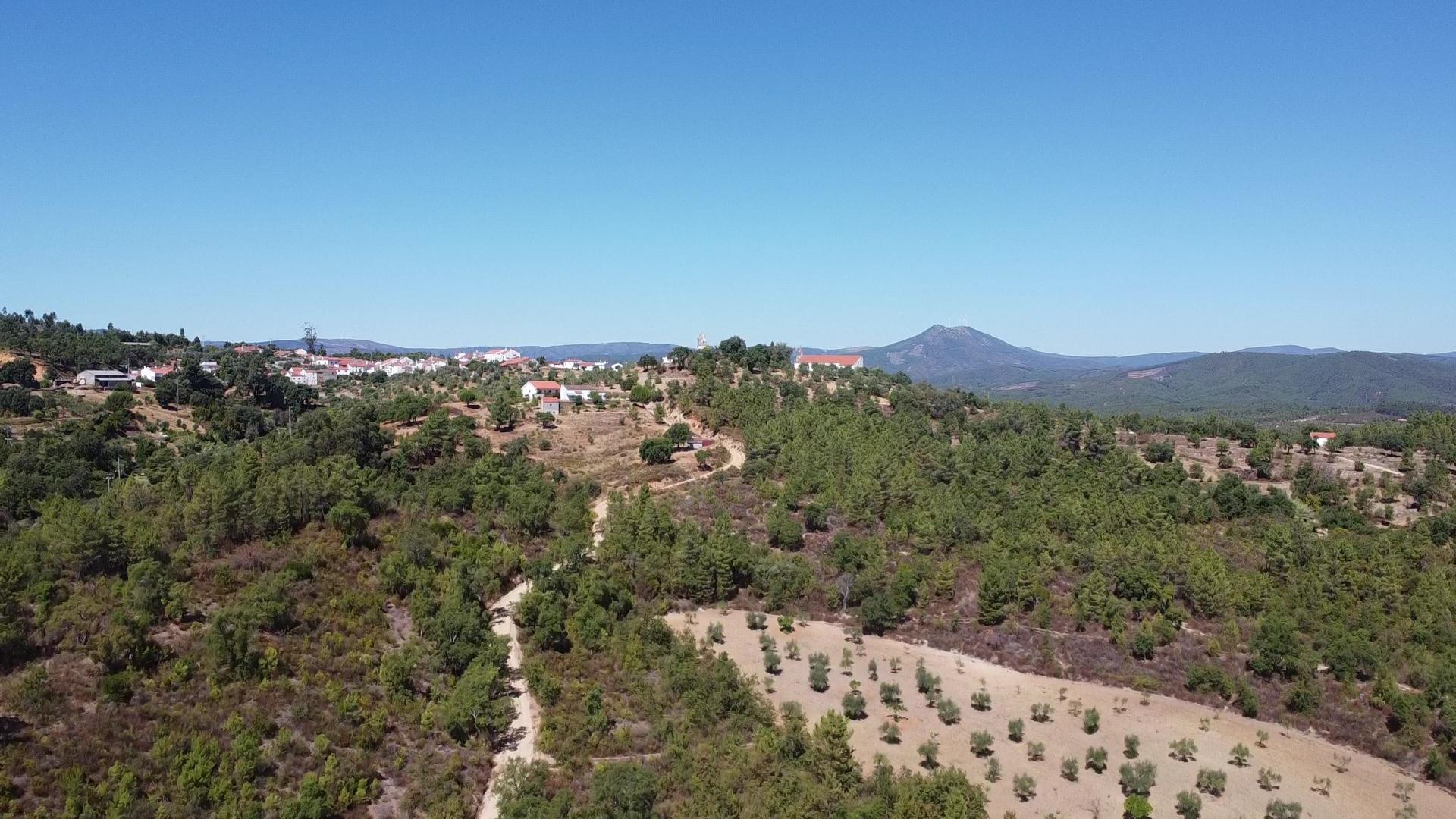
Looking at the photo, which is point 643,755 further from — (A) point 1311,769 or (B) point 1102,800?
(A) point 1311,769

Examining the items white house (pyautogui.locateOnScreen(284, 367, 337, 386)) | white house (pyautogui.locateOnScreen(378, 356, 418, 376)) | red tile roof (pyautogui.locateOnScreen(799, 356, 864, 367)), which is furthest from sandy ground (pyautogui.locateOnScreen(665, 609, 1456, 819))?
white house (pyautogui.locateOnScreen(378, 356, 418, 376))

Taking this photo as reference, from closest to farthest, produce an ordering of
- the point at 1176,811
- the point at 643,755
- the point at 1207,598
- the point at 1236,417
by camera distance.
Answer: the point at 1176,811 < the point at 643,755 < the point at 1207,598 < the point at 1236,417

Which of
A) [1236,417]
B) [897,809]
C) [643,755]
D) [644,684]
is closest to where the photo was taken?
[897,809]

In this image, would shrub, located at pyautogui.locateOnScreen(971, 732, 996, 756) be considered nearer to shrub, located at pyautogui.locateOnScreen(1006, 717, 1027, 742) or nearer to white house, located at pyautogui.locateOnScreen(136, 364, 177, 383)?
shrub, located at pyautogui.locateOnScreen(1006, 717, 1027, 742)

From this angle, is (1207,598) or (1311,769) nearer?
(1311,769)

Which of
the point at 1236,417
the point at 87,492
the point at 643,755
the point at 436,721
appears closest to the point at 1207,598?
the point at 643,755

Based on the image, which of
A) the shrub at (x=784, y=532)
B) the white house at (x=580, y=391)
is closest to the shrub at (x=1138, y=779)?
the shrub at (x=784, y=532)

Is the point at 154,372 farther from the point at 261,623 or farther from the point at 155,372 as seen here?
the point at 261,623
